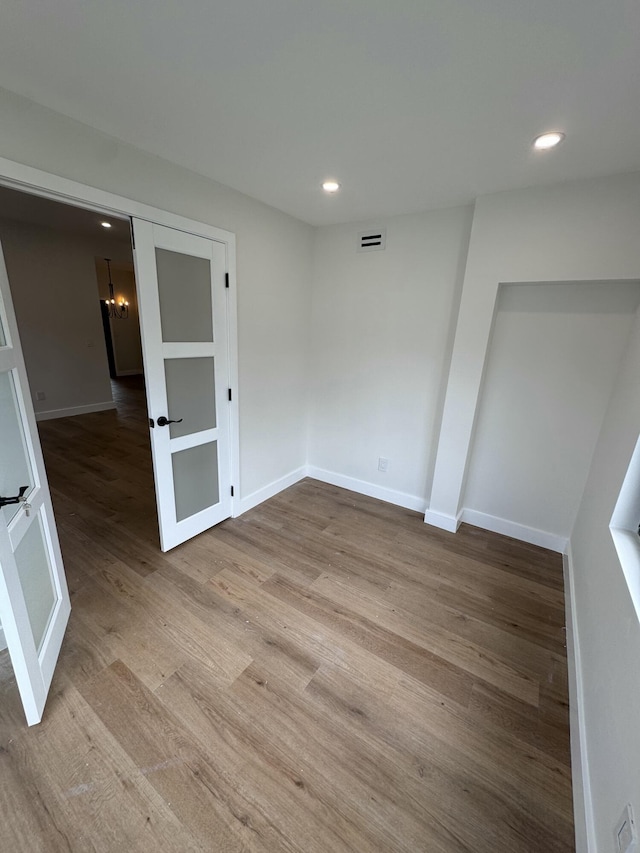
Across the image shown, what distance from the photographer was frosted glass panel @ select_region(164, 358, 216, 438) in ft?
7.41

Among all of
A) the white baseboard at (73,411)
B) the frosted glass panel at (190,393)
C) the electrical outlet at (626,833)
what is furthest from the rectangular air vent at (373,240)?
the white baseboard at (73,411)

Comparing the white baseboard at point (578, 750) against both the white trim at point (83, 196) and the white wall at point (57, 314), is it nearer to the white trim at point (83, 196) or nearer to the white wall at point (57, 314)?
the white trim at point (83, 196)

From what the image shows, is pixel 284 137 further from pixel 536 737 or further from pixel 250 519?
pixel 536 737

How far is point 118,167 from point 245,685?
2.74m

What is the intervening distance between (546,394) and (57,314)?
22.3 ft

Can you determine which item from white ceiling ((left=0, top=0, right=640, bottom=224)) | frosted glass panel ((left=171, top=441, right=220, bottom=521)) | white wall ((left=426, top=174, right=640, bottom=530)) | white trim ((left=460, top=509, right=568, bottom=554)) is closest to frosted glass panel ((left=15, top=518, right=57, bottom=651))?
frosted glass panel ((left=171, top=441, right=220, bottom=521))

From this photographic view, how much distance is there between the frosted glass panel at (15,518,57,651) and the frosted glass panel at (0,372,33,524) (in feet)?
0.67

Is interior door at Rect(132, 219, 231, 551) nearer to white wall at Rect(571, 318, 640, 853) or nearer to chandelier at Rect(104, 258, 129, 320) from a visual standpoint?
white wall at Rect(571, 318, 640, 853)

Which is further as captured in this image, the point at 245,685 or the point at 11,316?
the point at 245,685

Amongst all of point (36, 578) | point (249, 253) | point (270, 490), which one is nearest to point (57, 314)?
point (249, 253)

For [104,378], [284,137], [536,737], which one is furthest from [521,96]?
[104,378]

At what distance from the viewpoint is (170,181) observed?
202cm

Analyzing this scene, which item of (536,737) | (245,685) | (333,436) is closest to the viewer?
(536,737)

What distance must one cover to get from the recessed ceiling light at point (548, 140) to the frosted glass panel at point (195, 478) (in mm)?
2639
